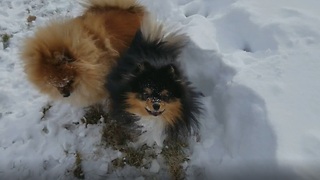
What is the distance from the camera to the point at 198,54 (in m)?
3.90

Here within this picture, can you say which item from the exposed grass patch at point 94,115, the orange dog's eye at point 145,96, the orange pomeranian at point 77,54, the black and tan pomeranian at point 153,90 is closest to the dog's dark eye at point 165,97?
the black and tan pomeranian at point 153,90

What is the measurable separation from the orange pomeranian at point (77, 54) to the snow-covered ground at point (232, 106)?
22.2 inches

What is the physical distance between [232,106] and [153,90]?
0.79m

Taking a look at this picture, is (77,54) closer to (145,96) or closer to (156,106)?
(145,96)

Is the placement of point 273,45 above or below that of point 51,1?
above

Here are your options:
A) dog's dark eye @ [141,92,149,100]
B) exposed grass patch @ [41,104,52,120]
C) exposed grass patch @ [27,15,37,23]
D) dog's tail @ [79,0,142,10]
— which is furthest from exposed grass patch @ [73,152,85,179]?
exposed grass patch @ [27,15,37,23]

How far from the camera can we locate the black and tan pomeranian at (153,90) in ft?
9.94

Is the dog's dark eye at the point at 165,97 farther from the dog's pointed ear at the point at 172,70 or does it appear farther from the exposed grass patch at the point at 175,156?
the exposed grass patch at the point at 175,156

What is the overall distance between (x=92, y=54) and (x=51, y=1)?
2.69m

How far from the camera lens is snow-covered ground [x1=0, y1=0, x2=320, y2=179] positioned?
297 centimetres

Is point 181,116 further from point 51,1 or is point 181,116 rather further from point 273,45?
point 51,1

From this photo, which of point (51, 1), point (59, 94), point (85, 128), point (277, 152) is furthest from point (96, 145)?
point (51, 1)

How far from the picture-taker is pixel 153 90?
2.96 m

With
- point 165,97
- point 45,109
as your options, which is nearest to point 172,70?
point 165,97
